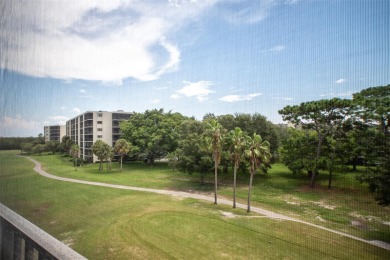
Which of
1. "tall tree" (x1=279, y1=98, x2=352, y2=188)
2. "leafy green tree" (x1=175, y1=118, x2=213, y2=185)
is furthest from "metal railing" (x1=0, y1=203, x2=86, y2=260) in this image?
"leafy green tree" (x1=175, y1=118, x2=213, y2=185)

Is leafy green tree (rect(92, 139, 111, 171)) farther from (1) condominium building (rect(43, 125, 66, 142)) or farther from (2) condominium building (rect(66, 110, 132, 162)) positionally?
(1) condominium building (rect(43, 125, 66, 142))

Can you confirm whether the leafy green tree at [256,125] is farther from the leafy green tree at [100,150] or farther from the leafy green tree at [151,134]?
the leafy green tree at [100,150]

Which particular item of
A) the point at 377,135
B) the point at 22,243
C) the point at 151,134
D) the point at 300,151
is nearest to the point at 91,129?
the point at 151,134

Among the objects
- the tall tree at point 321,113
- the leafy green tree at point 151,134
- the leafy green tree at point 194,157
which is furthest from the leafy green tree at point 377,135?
the leafy green tree at point 151,134

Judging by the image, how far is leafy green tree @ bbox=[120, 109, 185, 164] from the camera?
10797mm

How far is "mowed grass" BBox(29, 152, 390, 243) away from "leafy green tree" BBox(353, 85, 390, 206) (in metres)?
0.57

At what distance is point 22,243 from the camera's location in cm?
120

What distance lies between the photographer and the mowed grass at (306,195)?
226 centimetres

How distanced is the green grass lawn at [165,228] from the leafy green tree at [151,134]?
573 centimetres

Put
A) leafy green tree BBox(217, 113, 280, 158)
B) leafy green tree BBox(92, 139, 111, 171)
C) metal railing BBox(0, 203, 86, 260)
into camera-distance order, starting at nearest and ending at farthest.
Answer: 1. metal railing BBox(0, 203, 86, 260)
2. leafy green tree BBox(217, 113, 280, 158)
3. leafy green tree BBox(92, 139, 111, 171)

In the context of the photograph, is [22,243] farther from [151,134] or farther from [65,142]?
[151,134]

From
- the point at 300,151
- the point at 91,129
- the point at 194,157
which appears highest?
the point at 91,129

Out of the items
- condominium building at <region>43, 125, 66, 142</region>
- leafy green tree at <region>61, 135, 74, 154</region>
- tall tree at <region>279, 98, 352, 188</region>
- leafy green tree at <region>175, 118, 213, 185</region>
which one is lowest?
leafy green tree at <region>175, 118, 213, 185</region>

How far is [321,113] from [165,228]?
107 inches
